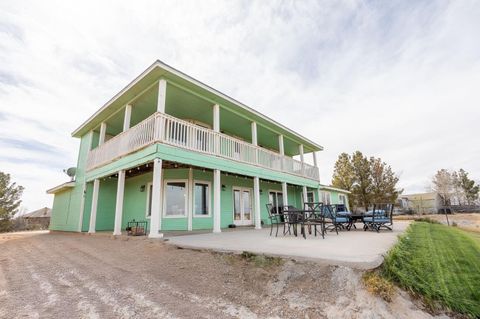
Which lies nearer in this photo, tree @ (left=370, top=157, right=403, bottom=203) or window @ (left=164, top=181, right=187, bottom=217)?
window @ (left=164, top=181, right=187, bottom=217)

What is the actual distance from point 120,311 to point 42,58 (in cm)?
1045

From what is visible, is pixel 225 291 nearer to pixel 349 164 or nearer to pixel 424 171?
pixel 349 164

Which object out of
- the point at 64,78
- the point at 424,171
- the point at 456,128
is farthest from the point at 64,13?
the point at 424,171

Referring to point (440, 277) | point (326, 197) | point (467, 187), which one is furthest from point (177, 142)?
point (467, 187)

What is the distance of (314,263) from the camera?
322 cm

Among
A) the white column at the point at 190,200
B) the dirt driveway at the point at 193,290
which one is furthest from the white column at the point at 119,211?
the dirt driveway at the point at 193,290

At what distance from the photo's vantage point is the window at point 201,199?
9637 millimetres

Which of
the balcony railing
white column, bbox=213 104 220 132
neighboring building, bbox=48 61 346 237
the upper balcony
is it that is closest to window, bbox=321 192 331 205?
neighboring building, bbox=48 61 346 237

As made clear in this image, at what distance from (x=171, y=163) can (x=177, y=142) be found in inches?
43.1

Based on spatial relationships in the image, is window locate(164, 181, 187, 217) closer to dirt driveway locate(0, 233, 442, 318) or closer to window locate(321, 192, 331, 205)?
dirt driveway locate(0, 233, 442, 318)

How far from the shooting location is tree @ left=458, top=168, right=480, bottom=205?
122 ft

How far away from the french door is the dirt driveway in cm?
659

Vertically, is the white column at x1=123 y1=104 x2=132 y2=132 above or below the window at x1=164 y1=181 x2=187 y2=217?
above

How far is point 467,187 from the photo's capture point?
3753 centimetres
